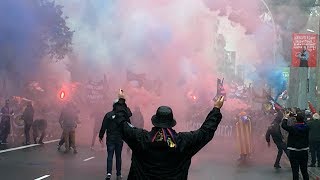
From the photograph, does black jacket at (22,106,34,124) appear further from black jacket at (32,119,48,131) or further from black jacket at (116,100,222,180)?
black jacket at (116,100,222,180)

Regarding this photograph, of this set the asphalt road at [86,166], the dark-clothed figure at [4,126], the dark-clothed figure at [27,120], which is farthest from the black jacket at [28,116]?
the asphalt road at [86,166]

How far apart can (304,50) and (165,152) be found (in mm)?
14155

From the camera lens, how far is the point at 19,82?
73.2 ft

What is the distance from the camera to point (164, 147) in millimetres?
3732

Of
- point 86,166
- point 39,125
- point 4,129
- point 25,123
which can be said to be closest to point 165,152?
point 86,166

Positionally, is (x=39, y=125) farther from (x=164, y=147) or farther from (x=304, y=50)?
(x=164, y=147)

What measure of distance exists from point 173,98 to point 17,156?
54.0ft

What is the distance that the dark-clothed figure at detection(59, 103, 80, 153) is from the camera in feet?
47.7

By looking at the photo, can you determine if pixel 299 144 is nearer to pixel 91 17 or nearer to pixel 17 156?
pixel 17 156

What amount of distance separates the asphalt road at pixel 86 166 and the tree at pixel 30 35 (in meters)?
6.08

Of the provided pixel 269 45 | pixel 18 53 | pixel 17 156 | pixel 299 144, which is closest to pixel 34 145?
pixel 17 156

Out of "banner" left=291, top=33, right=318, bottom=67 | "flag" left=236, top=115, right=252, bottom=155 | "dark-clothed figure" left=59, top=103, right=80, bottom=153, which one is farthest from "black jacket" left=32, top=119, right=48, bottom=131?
"banner" left=291, top=33, right=318, bottom=67

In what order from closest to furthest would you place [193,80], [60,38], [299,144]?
1. [299,144]
2. [60,38]
3. [193,80]

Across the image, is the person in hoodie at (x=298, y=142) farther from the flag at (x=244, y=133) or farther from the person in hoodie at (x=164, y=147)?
the flag at (x=244, y=133)
